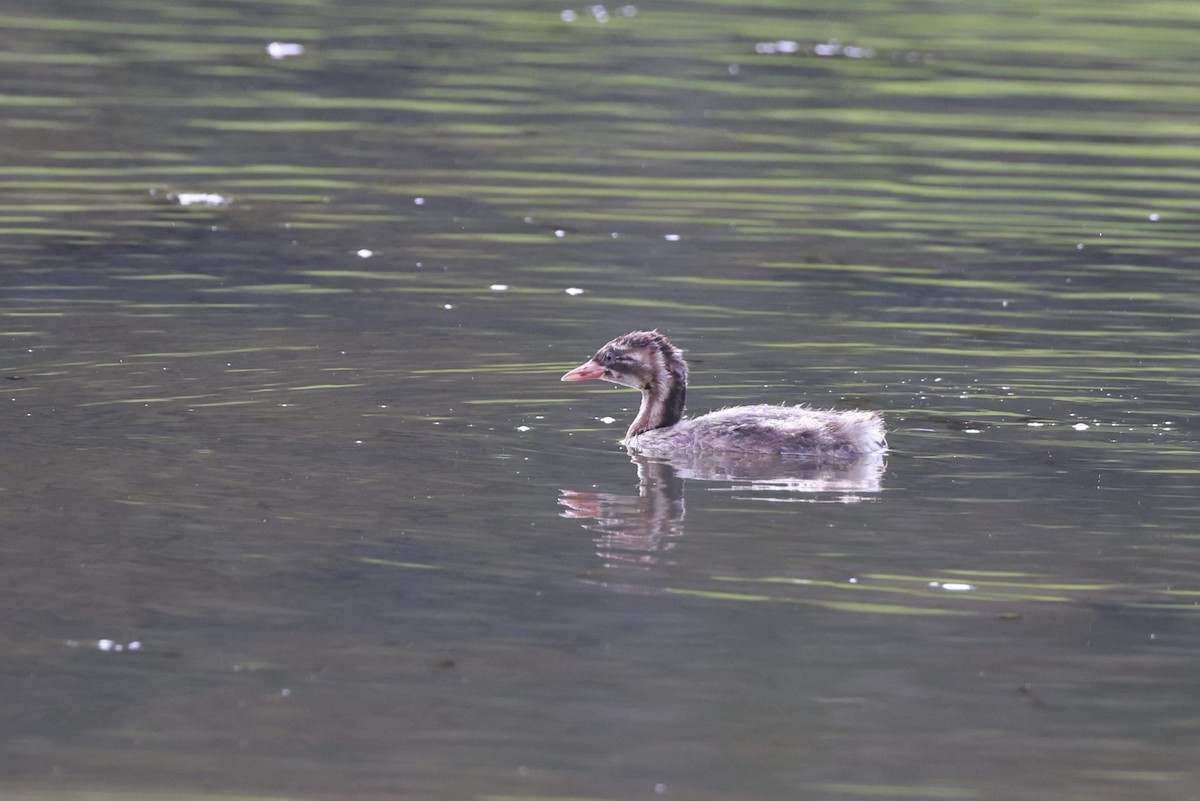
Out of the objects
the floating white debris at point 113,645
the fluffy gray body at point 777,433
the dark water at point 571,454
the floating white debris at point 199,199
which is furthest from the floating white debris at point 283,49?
the floating white debris at point 113,645

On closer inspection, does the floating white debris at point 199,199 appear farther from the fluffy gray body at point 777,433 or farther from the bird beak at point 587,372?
the fluffy gray body at point 777,433

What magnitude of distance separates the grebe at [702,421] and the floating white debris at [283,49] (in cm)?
1653

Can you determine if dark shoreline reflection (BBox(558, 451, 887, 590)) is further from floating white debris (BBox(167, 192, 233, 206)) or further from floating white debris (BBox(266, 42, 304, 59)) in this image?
floating white debris (BBox(266, 42, 304, 59))

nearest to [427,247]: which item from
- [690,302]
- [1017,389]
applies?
[690,302]

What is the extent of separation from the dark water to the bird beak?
256 mm

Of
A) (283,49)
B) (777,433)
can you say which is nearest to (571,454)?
(777,433)

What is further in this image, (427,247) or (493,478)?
(427,247)

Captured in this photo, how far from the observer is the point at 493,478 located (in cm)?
1059

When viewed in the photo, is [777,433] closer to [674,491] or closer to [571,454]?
[674,491]

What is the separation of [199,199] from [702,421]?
28.9 ft

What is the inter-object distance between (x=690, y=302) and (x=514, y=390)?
3.33 metres

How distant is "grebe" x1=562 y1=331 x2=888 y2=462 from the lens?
11.2m

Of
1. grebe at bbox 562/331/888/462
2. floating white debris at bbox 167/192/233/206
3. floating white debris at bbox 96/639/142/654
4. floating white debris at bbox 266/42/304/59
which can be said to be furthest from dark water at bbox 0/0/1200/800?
floating white debris at bbox 266/42/304/59

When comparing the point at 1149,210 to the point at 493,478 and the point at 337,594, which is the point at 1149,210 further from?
the point at 337,594
